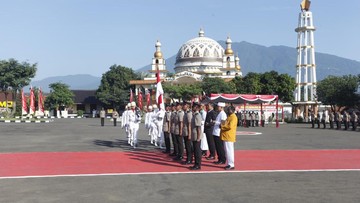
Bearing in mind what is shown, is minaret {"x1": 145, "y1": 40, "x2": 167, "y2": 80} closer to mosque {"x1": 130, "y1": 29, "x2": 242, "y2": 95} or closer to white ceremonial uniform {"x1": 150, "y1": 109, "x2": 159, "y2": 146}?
mosque {"x1": 130, "y1": 29, "x2": 242, "y2": 95}

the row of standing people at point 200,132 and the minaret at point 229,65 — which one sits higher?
the minaret at point 229,65

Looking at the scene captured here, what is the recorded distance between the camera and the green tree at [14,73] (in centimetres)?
6216

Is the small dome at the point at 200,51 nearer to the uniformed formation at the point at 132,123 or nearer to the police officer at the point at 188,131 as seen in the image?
the uniformed formation at the point at 132,123

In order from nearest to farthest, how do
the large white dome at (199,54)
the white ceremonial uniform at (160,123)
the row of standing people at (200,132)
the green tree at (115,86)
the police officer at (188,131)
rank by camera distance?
the row of standing people at (200,132) < the police officer at (188,131) < the white ceremonial uniform at (160,123) < the green tree at (115,86) < the large white dome at (199,54)

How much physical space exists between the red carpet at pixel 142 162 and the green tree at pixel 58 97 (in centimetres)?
6598

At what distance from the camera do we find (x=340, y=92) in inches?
2231

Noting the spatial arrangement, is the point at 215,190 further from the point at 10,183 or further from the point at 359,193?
the point at 10,183

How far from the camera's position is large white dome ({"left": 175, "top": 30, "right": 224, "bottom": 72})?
11306cm

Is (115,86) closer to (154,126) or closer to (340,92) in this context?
(340,92)

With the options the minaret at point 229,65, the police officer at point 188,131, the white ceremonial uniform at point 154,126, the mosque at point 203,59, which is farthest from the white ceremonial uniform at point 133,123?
the minaret at point 229,65

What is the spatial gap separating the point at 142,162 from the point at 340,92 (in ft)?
160

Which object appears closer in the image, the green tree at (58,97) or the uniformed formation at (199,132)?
the uniformed formation at (199,132)

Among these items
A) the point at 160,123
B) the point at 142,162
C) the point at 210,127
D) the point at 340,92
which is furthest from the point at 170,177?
the point at 340,92

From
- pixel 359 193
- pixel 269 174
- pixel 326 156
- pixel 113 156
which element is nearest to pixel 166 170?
pixel 269 174
